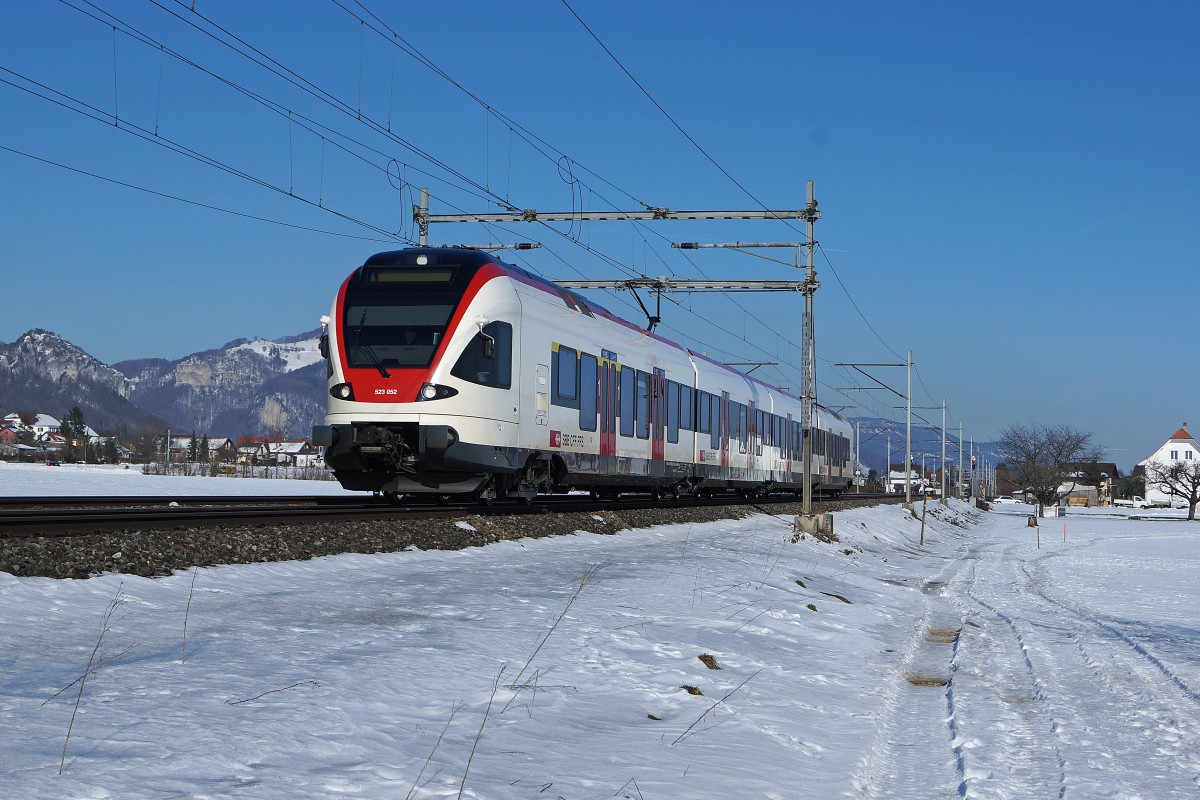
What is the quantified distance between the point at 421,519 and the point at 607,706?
955 centimetres

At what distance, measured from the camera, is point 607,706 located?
724 cm

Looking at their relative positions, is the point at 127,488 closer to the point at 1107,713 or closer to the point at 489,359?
the point at 489,359

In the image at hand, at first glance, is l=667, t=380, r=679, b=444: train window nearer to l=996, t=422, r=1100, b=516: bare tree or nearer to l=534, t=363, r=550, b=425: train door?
l=534, t=363, r=550, b=425: train door

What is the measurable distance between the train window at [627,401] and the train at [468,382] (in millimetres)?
45

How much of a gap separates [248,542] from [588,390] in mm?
10362

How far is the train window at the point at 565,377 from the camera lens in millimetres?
20156

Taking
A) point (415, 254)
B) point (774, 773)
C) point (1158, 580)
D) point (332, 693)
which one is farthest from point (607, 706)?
point (1158, 580)

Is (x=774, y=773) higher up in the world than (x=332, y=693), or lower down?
lower down

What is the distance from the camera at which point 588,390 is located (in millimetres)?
21906

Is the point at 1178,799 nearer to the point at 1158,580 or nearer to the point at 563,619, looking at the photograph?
the point at 563,619

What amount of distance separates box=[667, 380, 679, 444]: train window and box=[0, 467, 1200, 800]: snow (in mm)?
13048

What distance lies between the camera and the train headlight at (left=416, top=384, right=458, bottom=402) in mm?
16844

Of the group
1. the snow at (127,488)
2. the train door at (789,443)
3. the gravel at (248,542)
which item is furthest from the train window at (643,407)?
the train door at (789,443)

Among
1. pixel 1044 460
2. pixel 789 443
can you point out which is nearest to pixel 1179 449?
pixel 1044 460
